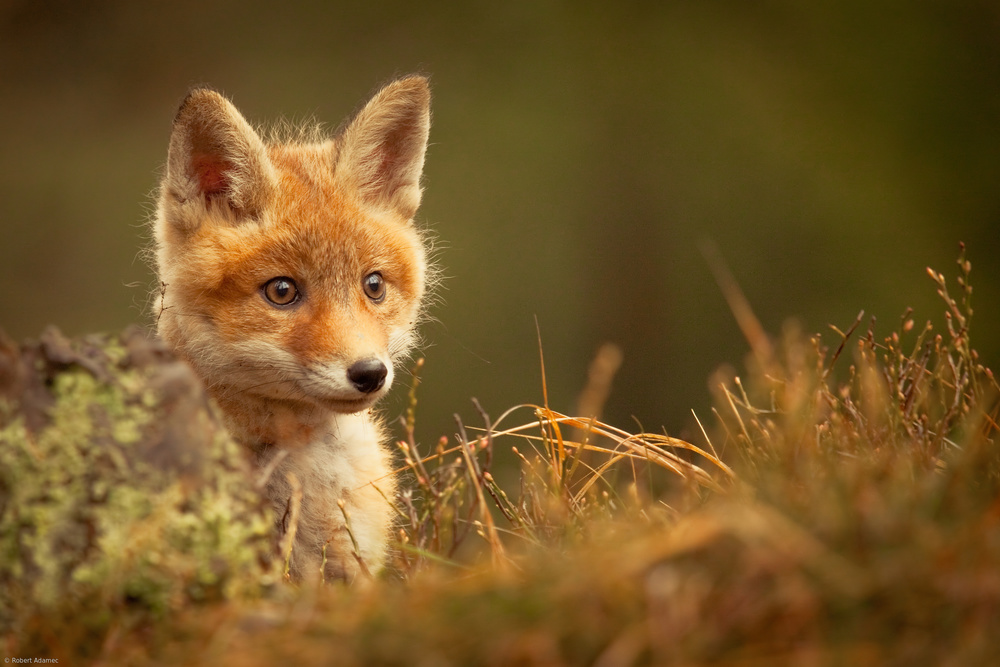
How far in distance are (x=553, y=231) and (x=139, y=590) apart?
7533 millimetres

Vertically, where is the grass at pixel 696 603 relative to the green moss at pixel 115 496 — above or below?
below

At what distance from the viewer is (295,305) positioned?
217 cm

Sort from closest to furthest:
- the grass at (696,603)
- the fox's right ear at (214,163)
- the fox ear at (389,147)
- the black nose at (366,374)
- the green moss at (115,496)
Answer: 1. the grass at (696,603)
2. the green moss at (115,496)
3. the black nose at (366,374)
4. the fox's right ear at (214,163)
5. the fox ear at (389,147)

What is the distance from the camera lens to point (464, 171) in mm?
8070

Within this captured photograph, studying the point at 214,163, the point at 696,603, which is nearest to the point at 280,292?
the point at 214,163

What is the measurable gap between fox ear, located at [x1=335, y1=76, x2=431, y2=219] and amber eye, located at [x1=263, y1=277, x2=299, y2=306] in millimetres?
419

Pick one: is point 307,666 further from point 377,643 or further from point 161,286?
point 161,286

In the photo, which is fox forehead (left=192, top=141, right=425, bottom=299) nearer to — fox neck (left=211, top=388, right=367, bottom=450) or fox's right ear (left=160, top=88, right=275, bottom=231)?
fox's right ear (left=160, top=88, right=275, bottom=231)

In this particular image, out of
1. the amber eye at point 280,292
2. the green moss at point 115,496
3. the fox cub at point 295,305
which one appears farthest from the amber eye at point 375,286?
the green moss at point 115,496

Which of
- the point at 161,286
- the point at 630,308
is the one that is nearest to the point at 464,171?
the point at 630,308

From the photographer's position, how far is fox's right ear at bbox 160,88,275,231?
227cm

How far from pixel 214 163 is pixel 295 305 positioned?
505 mm

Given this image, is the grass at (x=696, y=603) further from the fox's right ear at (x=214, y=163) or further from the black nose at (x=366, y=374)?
the fox's right ear at (x=214, y=163)

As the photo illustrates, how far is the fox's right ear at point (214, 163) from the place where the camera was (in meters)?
2.27
